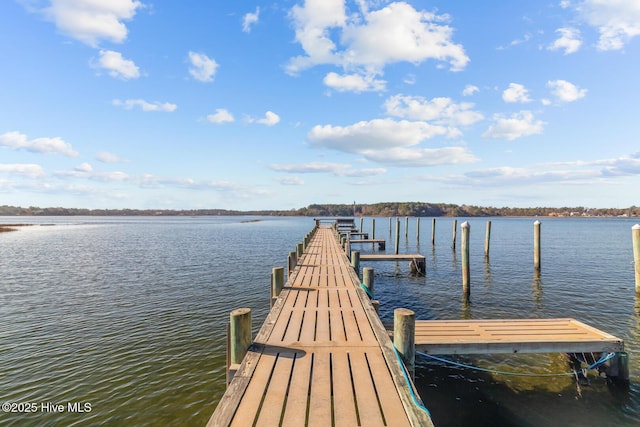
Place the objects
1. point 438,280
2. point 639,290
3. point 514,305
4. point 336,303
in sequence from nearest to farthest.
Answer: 1. point 336,303
2. point 514,305
3. point 639,290
4. point 438,280

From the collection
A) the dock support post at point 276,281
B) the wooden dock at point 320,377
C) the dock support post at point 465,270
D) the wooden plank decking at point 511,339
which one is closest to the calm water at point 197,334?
the dock support post at point 465,270

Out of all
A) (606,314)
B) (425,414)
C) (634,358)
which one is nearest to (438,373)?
(425,414)

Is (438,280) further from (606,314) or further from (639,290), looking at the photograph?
(639,290)

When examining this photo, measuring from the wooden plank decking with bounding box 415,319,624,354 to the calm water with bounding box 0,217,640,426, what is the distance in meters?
1.04

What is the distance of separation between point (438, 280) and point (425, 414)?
15991 millimetres

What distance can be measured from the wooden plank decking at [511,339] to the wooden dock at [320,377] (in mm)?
1419

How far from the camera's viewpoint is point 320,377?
455cm

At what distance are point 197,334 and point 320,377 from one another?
692 cm

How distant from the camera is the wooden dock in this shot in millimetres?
3689

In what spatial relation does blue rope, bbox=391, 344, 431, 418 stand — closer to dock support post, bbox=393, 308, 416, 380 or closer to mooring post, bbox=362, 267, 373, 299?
dock support post, bbox=393, 308, 416, 380

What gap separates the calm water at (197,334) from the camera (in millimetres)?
6238

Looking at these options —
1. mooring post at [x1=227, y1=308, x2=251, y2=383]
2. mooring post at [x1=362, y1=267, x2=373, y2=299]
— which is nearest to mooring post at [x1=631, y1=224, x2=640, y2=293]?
mooring post at [x1=362, y1=267, x2=373, y2=299]

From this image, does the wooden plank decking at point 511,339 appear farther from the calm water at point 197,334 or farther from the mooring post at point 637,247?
the mooring post at point 637,247

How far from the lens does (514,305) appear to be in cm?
1334
